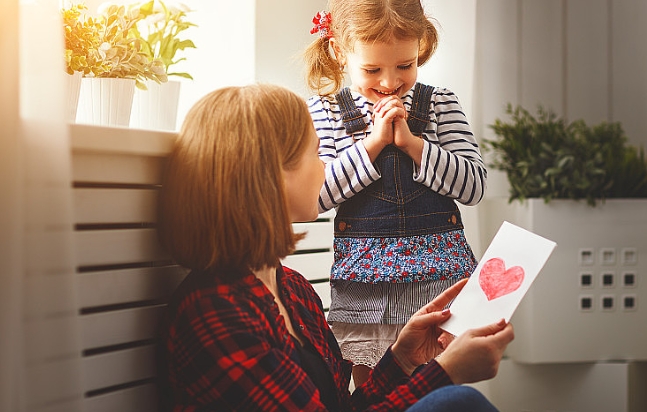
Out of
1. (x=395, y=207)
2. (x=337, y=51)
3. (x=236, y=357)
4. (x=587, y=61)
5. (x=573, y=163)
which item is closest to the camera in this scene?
(x=236, y=357)

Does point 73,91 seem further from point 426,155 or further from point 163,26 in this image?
point 426,155

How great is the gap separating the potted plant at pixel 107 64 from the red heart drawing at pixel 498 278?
795 millimetres

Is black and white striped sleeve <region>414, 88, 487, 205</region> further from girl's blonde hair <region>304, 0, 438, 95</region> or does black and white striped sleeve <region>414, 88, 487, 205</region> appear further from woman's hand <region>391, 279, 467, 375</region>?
woman's hand <region>391, 279, 467, 375</region>

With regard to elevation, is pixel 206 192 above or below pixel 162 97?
below

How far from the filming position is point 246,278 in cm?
104

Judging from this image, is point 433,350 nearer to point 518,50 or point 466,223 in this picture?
point 466,223

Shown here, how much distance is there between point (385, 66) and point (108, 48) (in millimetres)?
545

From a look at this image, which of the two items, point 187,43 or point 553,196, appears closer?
point 187,43

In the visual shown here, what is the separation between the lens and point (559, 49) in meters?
2.28

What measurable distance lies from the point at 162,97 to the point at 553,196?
1092 millimetres

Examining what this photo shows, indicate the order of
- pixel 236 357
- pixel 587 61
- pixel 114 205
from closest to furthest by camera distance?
pixel 236 357, pixel 114 205, pixel 587 61

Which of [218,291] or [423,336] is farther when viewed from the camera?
[423,336]

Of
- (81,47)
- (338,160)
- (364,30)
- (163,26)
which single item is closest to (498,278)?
(338,160)

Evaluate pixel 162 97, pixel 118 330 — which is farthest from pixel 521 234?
pixel 162 97
